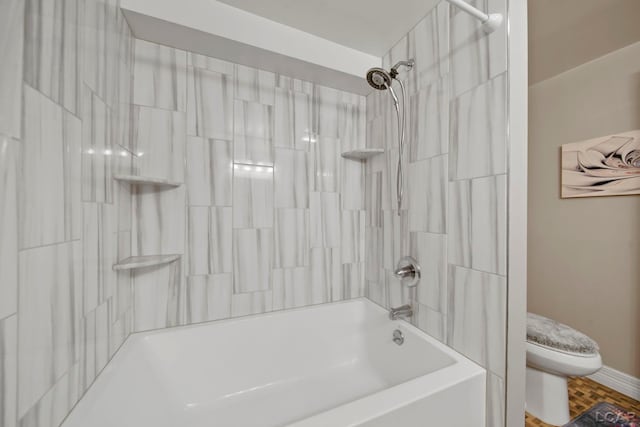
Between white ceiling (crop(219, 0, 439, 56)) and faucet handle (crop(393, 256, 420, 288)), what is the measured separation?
1.33 m

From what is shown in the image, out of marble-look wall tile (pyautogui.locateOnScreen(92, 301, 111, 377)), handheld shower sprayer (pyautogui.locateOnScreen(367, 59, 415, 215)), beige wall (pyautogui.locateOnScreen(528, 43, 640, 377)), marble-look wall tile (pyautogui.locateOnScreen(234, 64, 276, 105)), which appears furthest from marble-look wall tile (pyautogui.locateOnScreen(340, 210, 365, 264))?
beige wall (pyautogui.locateOnScreen(528, 43, 640, 377))

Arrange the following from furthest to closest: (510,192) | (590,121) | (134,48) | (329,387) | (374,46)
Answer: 1. (590,121)
2. (374,46)
3. (329,387)
4. (134,48)
5. (510,192)

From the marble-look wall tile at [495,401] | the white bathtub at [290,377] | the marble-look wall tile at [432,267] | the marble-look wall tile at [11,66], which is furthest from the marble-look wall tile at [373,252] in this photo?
the marble-look wall tile at [11,66]

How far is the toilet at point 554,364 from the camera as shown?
132 cm

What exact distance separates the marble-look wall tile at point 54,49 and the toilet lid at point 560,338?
2.34m

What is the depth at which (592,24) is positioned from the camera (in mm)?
1557

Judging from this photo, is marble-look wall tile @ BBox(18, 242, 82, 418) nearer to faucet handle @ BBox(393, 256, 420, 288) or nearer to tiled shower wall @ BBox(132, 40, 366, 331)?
tiled shower wall @ BBox(132, 40, 366, 331)

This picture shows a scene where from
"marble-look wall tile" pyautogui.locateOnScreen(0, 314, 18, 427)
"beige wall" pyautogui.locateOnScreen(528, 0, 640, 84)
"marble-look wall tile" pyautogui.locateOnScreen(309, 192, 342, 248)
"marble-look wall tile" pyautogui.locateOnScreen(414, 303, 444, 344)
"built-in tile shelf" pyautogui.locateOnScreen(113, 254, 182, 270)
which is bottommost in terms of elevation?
"marble-look wall tile" pyautogui.locateOnScreen(414, 303, 444, 344)

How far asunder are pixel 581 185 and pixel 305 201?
2.17 m

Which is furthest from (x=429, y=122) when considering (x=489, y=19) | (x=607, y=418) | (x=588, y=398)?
(x=588, y=398)

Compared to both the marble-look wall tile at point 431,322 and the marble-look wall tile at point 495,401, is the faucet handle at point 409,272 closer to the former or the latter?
the marble-look wall tile at point 431,322

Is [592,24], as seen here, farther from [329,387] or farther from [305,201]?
[329,387]

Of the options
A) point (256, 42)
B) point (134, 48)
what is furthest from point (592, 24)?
point (134, 48)

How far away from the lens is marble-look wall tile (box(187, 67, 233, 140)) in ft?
4.67
